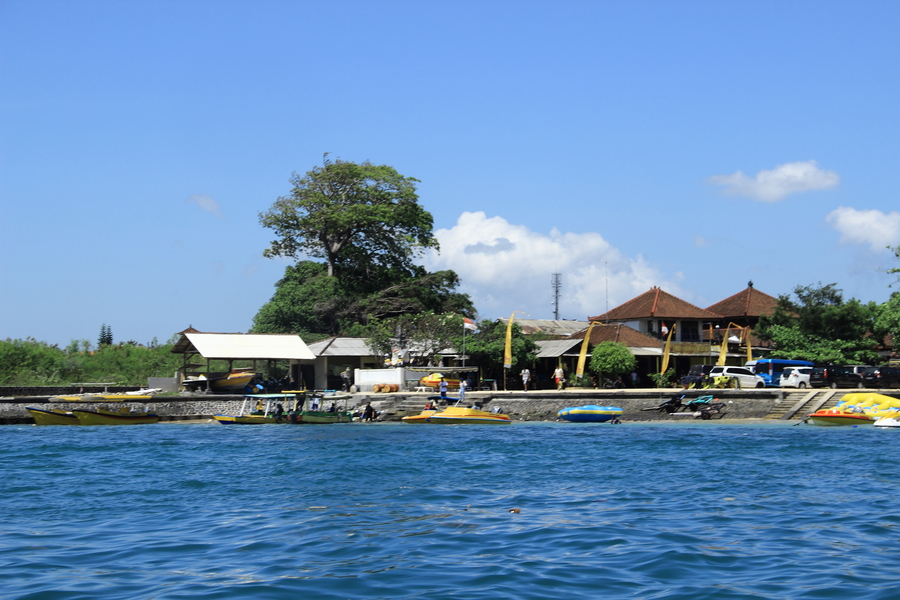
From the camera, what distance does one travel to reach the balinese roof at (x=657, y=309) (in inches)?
1850

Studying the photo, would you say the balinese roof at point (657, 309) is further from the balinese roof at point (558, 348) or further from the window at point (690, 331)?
the balinese roof at point (558, 348)

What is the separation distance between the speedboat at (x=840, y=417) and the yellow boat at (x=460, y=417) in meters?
11.2

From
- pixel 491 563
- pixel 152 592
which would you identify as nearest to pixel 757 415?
pixel 491 563

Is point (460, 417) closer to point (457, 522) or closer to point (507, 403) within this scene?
point (507, 403)

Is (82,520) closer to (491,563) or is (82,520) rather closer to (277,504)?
(277,504)

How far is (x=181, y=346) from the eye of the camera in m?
40.3

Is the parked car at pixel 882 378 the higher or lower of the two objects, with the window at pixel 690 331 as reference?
lower

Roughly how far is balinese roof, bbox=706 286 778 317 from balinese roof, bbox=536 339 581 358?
14900 millimetres

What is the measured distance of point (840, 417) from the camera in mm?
28203

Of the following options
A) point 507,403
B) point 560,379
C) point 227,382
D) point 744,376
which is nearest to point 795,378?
point 744,376

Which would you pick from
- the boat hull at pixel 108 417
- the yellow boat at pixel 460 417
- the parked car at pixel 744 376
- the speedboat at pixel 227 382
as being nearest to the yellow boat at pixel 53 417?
the boat hull at pixel 108 417

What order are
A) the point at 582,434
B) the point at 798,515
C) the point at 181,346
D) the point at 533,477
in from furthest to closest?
the point at 181,346 → the point at 582,434 → the point at 533,477 → the point at 798,515

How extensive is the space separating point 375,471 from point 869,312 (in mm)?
29011

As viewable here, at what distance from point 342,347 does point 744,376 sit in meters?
19.6
